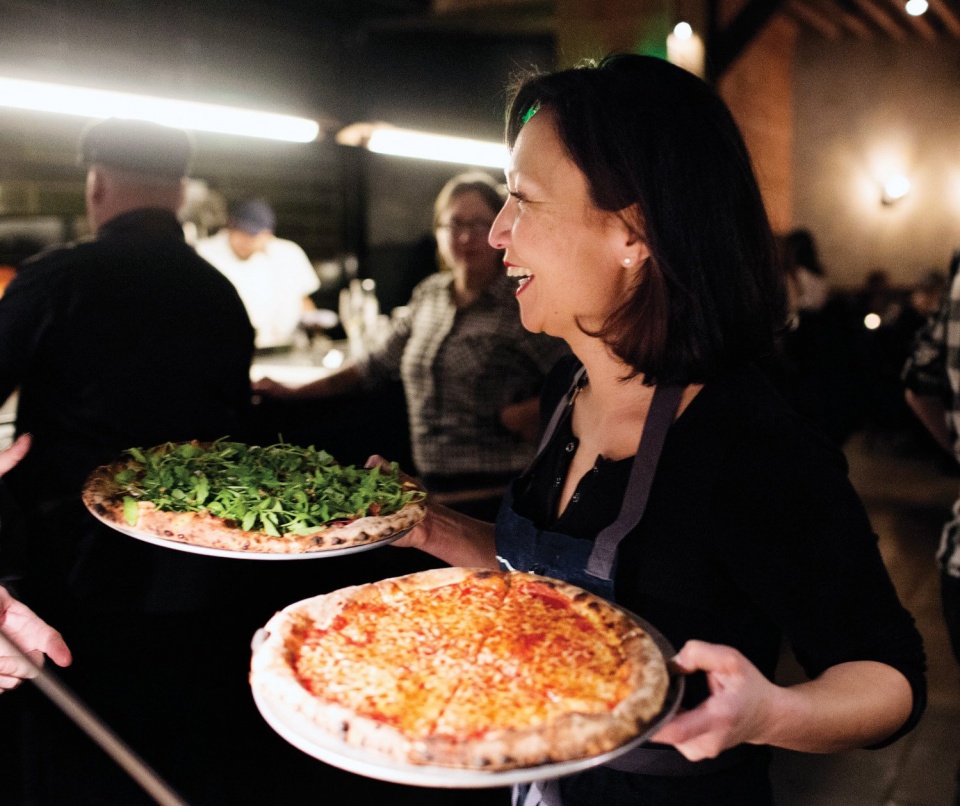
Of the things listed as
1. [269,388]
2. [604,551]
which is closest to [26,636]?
[604,551]

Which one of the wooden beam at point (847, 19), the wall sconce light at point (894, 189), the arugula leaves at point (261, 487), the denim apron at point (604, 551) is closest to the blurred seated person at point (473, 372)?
the arugula leaves at point (261, 487)

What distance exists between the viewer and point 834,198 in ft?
43.5

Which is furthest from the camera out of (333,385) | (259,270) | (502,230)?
(259,270)

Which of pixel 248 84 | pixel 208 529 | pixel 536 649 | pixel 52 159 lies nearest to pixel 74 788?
pixel 208 529

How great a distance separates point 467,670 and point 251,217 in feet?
16.8

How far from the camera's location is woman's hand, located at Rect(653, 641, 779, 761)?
1048 millimetres

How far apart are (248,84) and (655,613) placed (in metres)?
6.27

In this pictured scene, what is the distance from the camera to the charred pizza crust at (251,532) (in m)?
1.69

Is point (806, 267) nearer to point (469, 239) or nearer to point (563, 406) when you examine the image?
point (469, 239)

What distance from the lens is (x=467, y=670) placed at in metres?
1.31

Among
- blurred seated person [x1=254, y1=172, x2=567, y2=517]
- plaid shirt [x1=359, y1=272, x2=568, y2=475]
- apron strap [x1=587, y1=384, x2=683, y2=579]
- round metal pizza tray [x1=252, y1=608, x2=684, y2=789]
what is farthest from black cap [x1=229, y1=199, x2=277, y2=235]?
round metal pizza tray [x1=252, y1=608, x2=684, y2=789]

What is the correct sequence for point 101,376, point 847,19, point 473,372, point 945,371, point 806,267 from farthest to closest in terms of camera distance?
point 847,19 → point 806,267 → point 473,372 → point 101,376 → point 945,371

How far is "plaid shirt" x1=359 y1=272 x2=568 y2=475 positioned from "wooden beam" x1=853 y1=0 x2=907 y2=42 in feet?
30.9

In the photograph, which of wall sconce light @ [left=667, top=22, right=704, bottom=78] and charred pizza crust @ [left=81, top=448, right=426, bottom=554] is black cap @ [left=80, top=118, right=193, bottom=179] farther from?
wall sconce light @ [left=667, top=22, right=704, bottom=78]
